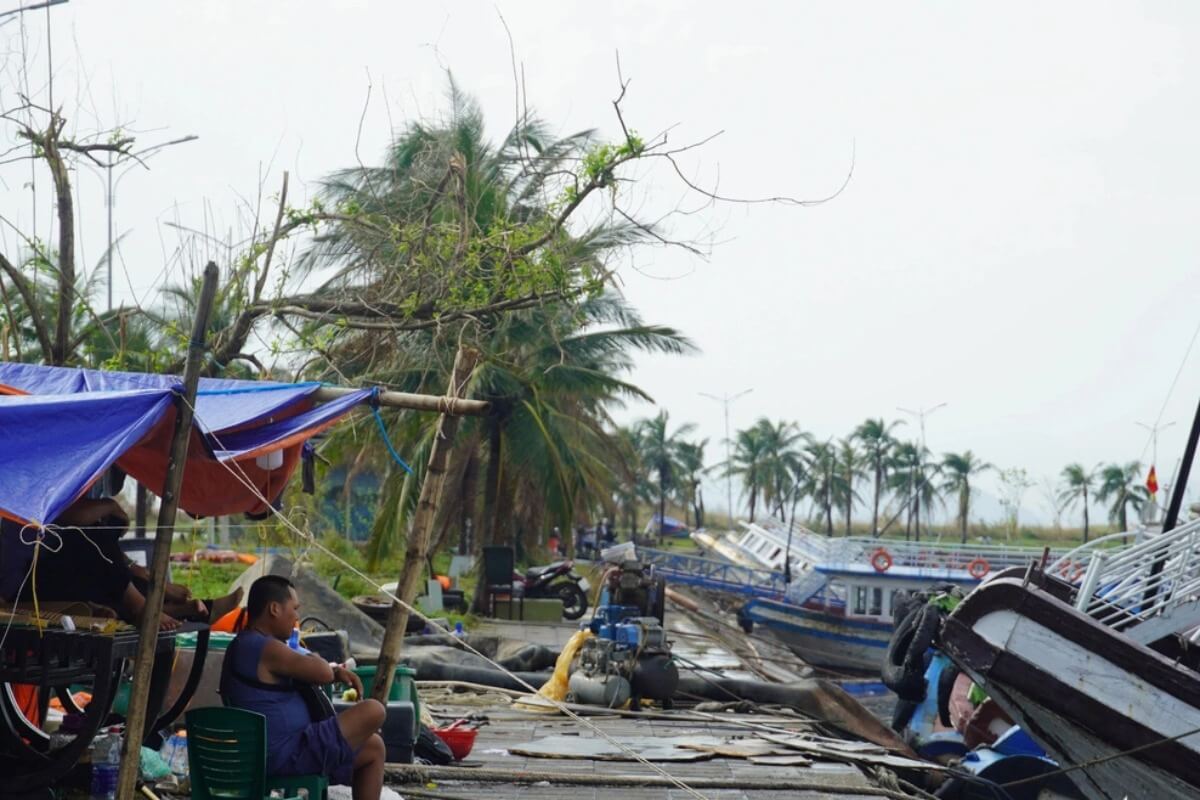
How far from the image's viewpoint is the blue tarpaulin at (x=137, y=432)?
231 inches

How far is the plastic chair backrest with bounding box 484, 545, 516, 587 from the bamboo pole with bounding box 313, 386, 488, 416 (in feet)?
52.1

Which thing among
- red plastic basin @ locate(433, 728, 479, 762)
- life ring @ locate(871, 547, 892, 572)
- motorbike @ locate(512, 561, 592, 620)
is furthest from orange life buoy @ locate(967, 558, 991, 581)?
red plastic basin @ locate(433, 728, 479, 762)

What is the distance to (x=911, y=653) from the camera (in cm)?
1520

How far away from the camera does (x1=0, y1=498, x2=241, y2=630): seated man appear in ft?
23.1

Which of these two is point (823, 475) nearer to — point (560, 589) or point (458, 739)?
point (560, 589)

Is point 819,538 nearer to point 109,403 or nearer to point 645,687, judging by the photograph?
point 645,687

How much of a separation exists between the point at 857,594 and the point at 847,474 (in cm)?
4970

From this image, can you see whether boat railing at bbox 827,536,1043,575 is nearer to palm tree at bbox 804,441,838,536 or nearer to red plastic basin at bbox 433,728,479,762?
red plastic basin at bbox 433,728,479,762

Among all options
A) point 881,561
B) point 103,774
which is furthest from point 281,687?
point 881,561

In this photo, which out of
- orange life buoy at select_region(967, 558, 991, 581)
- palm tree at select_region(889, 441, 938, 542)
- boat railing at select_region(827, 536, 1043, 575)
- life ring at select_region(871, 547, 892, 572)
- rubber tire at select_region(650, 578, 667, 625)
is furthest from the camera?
palm tree at select_region(889, 441, 938, 542)

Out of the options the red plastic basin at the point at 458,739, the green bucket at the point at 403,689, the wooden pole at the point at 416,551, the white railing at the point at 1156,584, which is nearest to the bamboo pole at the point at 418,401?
the wooden pole at the point at 416,551

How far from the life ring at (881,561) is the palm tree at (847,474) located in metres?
47.9

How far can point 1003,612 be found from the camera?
9.62 meters

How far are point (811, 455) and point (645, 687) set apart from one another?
7392cm
